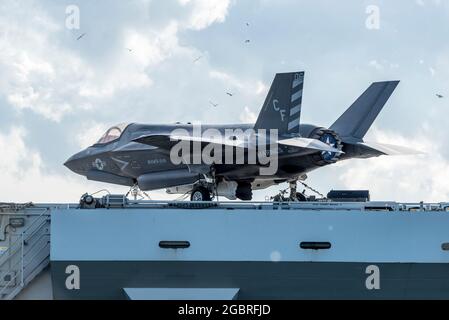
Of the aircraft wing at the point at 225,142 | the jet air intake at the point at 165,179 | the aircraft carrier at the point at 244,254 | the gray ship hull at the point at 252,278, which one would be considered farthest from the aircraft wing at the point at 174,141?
the gray ship hull at the point at 252,278

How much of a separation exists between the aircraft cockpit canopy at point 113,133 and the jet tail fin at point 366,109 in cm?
866

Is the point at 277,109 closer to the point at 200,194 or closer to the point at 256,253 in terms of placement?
the point at 200,194

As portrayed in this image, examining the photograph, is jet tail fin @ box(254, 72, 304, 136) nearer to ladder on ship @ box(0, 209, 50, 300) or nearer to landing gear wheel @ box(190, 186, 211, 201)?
landing gear wheel @ box(190, 186, 211, 201)

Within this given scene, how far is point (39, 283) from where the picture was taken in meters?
20.5

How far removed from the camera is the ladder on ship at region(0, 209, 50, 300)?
66.3 ft

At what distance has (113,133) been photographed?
1407 inches

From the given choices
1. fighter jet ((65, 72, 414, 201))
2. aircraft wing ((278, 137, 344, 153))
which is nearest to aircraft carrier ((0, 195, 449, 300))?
aircraft wing ((278, 137, 344, 153))

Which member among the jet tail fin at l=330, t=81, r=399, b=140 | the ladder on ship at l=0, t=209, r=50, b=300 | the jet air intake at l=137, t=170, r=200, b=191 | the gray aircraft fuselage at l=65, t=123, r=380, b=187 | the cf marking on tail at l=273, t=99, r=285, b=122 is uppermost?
the jet tail fin at l=330, t=81, r=399, b=140

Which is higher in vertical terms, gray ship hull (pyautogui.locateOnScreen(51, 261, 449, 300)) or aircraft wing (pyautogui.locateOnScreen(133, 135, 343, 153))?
aircraft wing (pyautogui.locateOnScreen(133, 135, 343, 153))

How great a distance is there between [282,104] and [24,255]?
16.1 meters

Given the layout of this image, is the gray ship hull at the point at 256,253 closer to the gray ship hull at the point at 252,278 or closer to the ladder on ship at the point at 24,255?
the gray ship hull at the point at 252,278

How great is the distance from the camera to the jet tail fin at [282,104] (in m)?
34.5

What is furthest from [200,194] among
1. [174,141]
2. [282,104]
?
[282,104]

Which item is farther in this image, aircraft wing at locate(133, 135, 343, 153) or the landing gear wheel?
aircraft wing at locate(133, 135, 343, 153)
